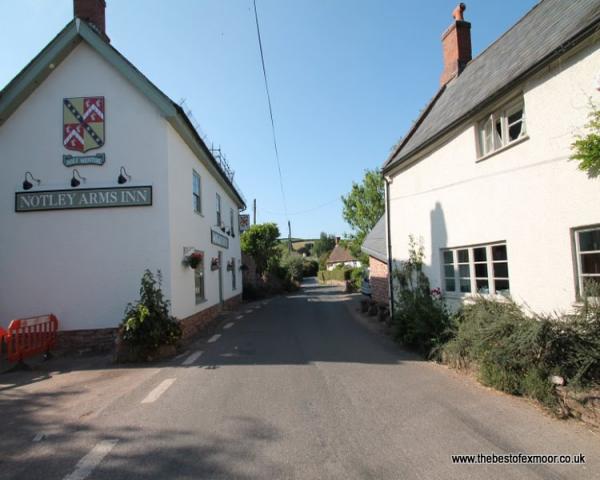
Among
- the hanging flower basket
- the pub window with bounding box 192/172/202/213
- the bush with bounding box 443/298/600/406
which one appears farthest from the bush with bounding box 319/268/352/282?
the bush with bounding box 443/298/600/406

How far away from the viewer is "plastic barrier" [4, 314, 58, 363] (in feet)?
25.9

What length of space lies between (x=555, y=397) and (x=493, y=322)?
1.45 m

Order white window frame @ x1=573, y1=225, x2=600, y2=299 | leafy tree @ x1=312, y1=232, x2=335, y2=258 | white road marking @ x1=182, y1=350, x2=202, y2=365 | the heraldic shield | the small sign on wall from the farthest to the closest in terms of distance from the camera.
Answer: leafy tree @ x1=312, y1=232, x2=335, y2=258, the small sign on wall, the heraldic shield, white road marking @ x1=182, y1=350, x2=202, y2=365, white window frame @ x1=573, y1=225, x2=600, y2=299

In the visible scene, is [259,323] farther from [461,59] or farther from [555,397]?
[461,59]

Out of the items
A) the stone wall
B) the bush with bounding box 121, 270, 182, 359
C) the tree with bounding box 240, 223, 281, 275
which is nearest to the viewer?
the bush with bounding box 121, 270, 182, 359

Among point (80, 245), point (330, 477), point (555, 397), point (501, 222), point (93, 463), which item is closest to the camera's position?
point (330, 477)

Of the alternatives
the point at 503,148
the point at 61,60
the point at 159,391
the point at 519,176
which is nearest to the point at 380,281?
the point at 503,148

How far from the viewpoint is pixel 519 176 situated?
7031 mm

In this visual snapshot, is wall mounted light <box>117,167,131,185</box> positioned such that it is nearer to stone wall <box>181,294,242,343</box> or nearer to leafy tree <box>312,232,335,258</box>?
stone wall <box>181,294,242,343</box>

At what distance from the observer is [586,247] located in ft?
19.2

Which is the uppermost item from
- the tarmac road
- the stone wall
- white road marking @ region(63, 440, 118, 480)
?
the stone wall

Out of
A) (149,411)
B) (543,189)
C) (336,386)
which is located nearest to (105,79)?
(149,411)

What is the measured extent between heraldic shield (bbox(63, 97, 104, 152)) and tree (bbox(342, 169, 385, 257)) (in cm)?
2732

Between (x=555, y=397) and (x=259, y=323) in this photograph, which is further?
(x=259, y=323)
